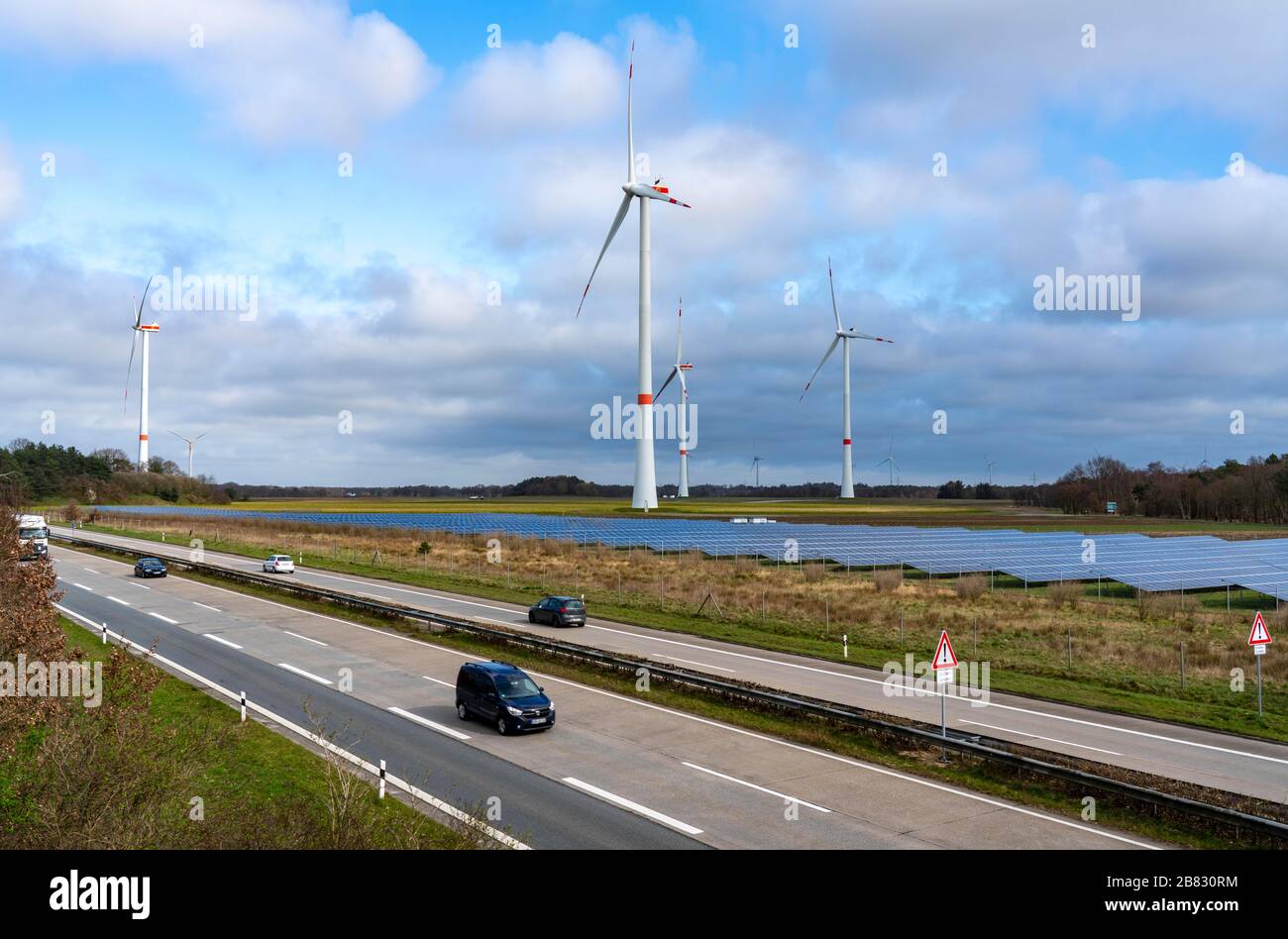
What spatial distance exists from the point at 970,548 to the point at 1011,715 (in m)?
58.0

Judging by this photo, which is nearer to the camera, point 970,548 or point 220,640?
point 220,640

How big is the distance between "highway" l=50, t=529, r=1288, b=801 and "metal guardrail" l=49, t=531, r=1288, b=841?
2383mm

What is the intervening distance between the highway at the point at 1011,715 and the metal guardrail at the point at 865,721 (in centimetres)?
238

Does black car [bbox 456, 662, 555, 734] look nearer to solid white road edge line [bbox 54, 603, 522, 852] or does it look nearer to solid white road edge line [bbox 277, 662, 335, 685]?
solid white road edge line [bbox 54, 603, 522, 852]

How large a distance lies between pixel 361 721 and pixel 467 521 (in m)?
103

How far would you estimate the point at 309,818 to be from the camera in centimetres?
1505

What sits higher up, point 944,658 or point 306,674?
point 944,658

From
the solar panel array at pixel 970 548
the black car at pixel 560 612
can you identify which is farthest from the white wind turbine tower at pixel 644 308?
the black car at pixel 560 612

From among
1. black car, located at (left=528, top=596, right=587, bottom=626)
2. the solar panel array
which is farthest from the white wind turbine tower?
black car, located at (left=528, top=596, right=587, bottom=626)

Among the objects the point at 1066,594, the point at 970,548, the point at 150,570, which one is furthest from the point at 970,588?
the point at 150,570

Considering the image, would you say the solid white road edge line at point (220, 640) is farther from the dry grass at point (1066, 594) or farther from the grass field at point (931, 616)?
the dry grass at point (1066, 594)

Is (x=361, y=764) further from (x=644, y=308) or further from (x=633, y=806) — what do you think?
(x=644, y=308)

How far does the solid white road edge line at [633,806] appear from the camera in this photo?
54.2ft

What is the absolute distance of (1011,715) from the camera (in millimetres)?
26594
